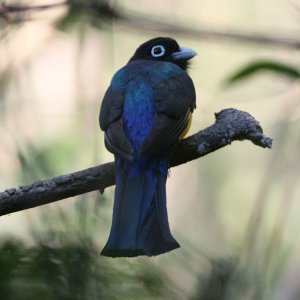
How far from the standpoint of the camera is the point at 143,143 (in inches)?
134

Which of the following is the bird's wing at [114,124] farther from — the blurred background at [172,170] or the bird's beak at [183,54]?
the bird's beak at [183,54]

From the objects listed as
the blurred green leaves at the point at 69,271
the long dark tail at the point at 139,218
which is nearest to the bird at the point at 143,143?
the long dark tail at the point at 139,218

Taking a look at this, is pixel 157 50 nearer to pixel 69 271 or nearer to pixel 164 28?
pixel 164 28

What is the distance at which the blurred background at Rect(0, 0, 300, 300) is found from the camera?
2201 millimetres

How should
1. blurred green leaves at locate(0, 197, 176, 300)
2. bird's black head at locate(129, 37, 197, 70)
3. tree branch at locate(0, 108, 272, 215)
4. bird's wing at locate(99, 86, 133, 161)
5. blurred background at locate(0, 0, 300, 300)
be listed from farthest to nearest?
bird's black head at locate(129, 37, 197, 70)
bird's wing at locate(99, 86, 133, 161)
tree branch at locate(0, 108, 272, 215)
blurred background at locate(0, 0, 300, 300)
blurred green leaves at locate(0, 197, 176, 300)

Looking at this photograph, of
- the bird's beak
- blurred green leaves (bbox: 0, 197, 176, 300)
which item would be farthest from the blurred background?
the bird's beak

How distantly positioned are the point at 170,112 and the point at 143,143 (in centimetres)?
28

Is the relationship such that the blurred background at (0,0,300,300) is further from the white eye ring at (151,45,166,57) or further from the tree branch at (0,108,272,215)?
the white eye ring at (151,45,166,57)

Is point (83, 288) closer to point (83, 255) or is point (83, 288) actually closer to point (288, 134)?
point (83, 255)

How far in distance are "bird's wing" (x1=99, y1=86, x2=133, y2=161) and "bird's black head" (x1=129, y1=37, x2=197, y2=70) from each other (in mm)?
737

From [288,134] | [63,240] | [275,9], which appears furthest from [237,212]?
[63,240]

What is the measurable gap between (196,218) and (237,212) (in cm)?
42

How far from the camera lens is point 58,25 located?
363 centimetres

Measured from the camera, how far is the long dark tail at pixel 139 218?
296 cm
